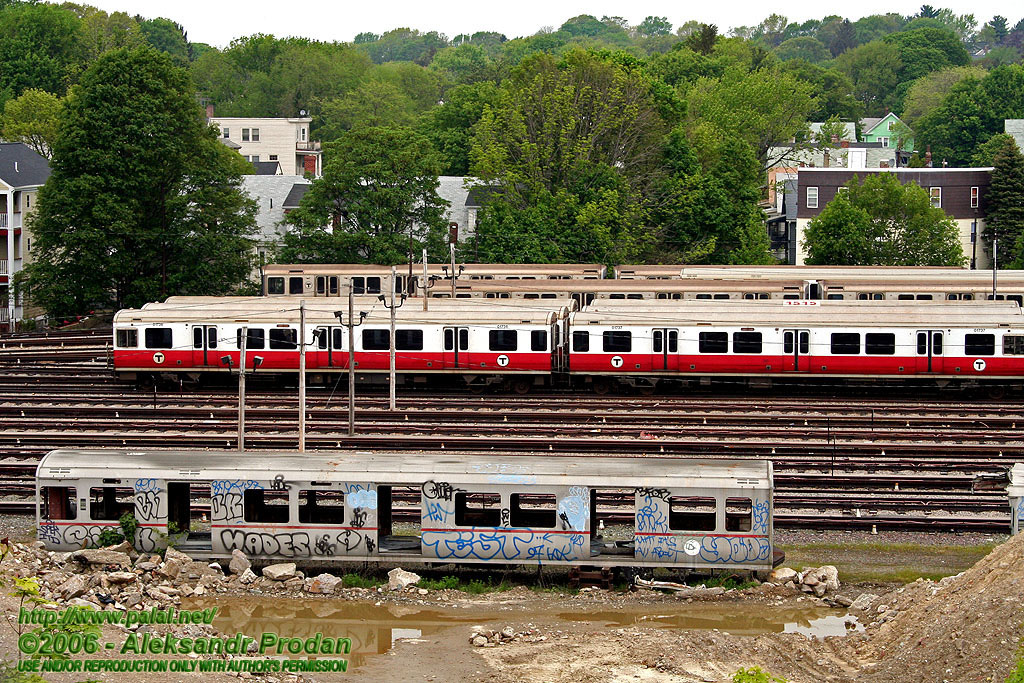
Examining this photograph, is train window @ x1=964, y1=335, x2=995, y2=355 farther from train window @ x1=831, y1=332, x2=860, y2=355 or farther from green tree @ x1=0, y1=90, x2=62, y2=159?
green tree @ x1=0, y1=90, x2=62, y2=159

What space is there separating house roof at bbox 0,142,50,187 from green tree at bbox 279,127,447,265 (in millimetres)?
16254

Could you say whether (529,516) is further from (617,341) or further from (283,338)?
(283,338)

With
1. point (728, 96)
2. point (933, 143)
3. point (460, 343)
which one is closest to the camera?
point (460, 343)

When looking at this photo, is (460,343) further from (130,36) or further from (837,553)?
(130,36)

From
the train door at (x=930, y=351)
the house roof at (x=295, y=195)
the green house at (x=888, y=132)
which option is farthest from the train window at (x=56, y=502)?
the green house at (x=888, y=132)

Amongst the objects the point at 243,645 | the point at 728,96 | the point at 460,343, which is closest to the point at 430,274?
the point at 460,343

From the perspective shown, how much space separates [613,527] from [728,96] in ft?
297

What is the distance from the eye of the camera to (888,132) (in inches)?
6629

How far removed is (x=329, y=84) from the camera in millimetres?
158875

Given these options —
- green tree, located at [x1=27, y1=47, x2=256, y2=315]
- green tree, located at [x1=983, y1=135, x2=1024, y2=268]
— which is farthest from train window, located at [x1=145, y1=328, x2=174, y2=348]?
green tree, located at [x1=983, y1=135, x2=1024, y2=268]

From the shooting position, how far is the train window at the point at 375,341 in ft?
145

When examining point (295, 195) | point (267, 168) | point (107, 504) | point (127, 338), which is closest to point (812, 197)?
point (295, 195)

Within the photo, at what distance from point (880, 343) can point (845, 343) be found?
3.61ft

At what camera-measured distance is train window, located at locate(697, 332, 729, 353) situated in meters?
43.5
